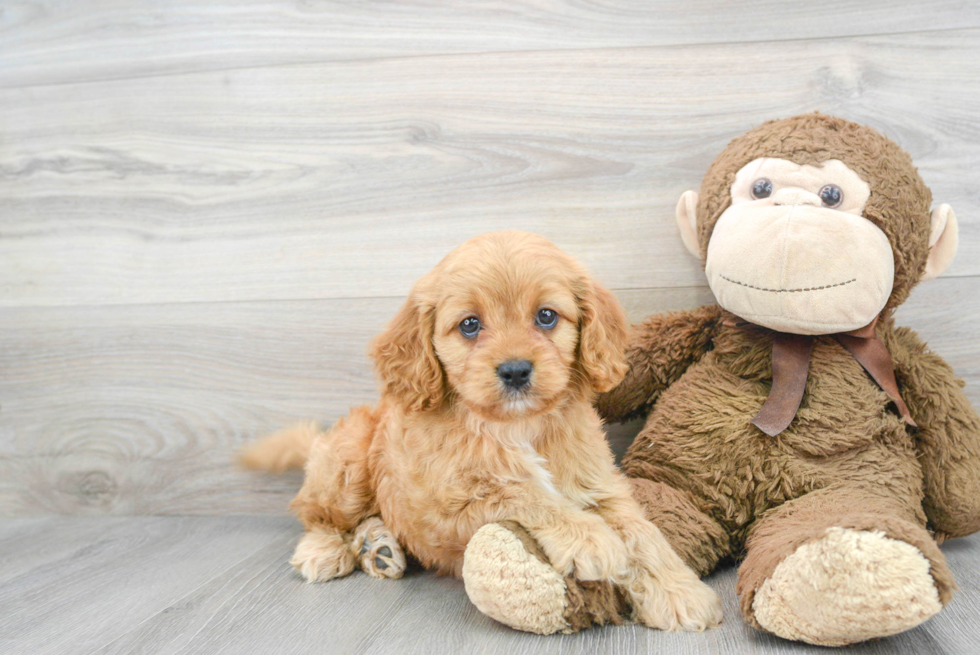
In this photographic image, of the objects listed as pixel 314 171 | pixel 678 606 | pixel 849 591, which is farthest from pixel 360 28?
pixel 849 591

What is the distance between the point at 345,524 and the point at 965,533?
4.75 feet

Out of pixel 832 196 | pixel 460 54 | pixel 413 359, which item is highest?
pixel 460 54

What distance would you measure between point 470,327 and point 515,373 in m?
0.16

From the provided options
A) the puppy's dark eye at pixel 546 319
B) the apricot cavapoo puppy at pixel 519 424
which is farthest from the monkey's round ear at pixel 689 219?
the puppy's dark eye at pixel 546 319

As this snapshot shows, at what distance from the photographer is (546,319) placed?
55.4 inches

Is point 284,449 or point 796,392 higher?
point 796,392

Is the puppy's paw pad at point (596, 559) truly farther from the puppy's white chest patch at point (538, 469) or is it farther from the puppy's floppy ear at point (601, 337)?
the puppy's floppy ear at point (601, 337)

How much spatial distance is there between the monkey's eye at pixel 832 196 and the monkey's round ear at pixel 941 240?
0.26 m

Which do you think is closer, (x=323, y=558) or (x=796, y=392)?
(x=796, y=392)

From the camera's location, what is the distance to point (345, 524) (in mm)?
1775

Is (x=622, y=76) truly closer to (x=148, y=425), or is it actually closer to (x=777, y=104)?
(x=777, y=104)

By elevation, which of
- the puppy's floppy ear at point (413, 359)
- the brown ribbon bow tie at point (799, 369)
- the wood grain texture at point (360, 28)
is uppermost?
the wood grain texture at point (360, 28)

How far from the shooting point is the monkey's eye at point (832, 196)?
152 cm

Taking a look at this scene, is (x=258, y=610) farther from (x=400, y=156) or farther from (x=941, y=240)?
(x=941, y=240)
